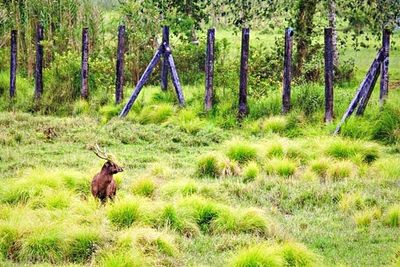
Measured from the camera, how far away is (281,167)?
33.2 ft

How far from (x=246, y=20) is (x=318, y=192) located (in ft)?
23.2

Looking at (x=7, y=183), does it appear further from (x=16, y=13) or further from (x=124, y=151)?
(x=16, y=13)

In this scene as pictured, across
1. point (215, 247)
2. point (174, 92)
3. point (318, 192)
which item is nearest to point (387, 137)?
point (318, 192)

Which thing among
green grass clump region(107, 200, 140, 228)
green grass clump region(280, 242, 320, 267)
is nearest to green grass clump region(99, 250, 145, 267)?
green grass clump region(107, 200, 140, 228)

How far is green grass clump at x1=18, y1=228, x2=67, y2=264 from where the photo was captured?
655 cm

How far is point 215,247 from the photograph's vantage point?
7043mm

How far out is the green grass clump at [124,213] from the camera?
7391 mm

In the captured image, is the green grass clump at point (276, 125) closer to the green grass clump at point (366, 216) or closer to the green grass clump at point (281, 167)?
the green grass clump at point (281, 167)

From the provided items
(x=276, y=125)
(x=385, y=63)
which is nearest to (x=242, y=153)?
(x=276, y=125)

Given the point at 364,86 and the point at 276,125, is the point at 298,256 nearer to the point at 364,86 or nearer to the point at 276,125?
the point at 276,125

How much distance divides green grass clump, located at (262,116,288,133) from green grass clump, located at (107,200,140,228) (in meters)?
5.88

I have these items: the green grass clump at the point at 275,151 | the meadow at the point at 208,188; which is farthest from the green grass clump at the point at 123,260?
the green grass clump at the point at 275,151

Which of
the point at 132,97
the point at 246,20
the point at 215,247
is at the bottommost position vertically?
the point at 215,247

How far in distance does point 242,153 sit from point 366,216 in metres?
3.01
